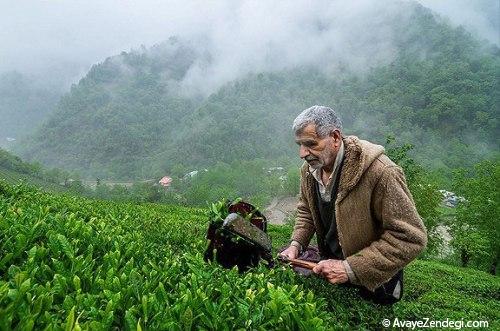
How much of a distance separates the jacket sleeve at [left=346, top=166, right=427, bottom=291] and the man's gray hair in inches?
20.9

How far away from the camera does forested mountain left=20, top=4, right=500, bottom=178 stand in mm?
91750

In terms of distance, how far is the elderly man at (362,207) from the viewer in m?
2.89

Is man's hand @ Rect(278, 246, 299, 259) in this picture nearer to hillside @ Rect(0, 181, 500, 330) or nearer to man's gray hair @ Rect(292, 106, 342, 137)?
hillside @ Rect(0, 181, 500, 330)

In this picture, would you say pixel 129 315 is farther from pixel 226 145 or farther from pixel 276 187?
pixel 226 145

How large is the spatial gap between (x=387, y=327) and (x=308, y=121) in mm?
1543

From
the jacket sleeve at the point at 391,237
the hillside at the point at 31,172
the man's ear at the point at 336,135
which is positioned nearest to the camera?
the jacket sleeve at the point at 391,237

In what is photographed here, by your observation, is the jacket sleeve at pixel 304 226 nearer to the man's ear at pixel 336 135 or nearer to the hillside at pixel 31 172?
the man's ear at pixel 336 135

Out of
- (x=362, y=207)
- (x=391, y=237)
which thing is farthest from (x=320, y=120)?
(x=391, y=237)

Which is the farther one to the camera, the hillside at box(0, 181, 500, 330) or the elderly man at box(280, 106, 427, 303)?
the elderly man at box(280, 106, 427, 303)

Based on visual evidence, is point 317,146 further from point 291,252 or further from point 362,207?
point 291,252

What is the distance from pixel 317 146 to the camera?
3104 mm

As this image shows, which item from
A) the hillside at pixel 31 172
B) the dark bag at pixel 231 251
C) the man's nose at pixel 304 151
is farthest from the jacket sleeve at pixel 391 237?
the hillside at pixel 31 172

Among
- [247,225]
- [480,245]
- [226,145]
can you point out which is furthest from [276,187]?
[247,225]

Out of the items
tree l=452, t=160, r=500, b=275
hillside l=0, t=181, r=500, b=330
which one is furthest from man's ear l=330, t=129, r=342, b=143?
tree l=452, t=160, r=500, b=275
